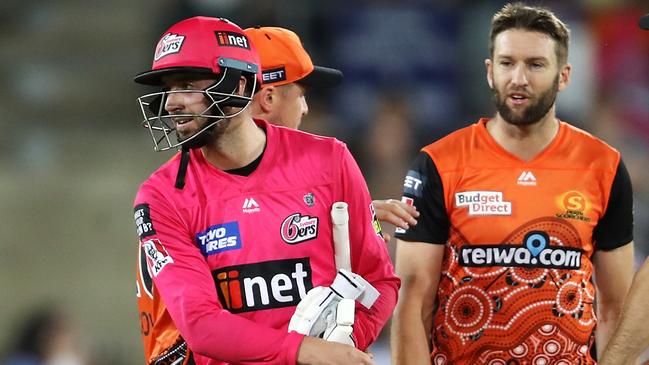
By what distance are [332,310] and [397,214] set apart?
26.8 inches

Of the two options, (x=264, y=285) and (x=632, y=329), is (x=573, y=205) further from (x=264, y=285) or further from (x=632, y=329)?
(x=264, y=285)

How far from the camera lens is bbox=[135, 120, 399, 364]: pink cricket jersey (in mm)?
3750

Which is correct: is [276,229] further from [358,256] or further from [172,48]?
[172,48]

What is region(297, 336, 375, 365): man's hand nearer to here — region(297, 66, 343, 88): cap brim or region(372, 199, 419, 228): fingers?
region(372, 199, 419, 228): fingers

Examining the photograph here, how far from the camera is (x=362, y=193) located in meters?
3.91

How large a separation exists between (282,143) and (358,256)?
448mm

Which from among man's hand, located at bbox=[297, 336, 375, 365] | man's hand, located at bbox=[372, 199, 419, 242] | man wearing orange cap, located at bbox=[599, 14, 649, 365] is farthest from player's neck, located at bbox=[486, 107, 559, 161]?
man's hand, located at bbox=[297, 336, 375, 365]

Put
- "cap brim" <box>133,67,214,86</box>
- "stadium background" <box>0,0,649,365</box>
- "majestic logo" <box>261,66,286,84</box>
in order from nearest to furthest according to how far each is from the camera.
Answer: "cap brim" <box>133,67,214,86</box>, "majestic logo" <box>261,66,286,84</box>, "stadium background" <box>0,0,649,365</box>

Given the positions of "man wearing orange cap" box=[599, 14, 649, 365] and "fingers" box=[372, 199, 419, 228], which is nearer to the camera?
"man wearing orange cap" box=[599, 14, 649, 365]

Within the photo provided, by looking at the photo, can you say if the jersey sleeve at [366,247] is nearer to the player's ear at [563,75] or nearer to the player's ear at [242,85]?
the player's ear at [242,85]

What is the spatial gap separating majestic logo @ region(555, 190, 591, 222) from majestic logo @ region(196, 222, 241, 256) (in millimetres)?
1225

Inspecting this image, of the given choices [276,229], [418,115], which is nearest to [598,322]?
[276,229]

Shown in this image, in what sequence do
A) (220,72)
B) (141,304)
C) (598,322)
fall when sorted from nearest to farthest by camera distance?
(220,72) < (141,304) < (598,322)

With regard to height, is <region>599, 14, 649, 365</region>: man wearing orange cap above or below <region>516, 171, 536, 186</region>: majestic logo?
below
